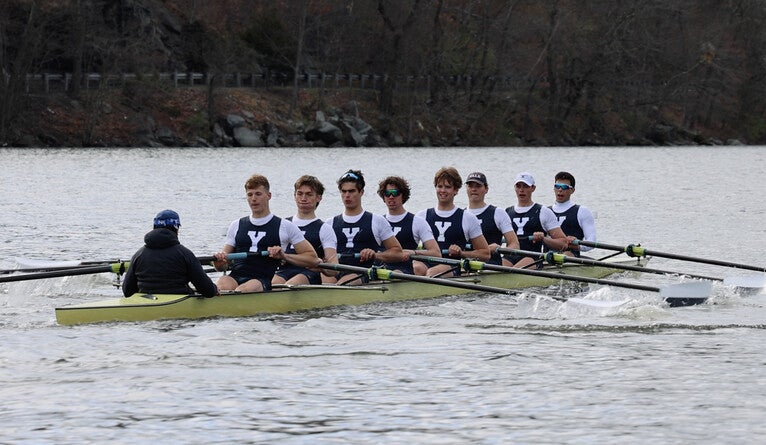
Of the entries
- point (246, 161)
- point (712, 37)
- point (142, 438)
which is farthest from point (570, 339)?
point (712, 37)

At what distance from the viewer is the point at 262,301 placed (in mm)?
13672

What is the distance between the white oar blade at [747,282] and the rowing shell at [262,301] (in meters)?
2.58

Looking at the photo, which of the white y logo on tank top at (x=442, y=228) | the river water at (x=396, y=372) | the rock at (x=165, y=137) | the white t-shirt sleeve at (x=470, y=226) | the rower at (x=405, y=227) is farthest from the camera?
the rock at (x=165, y=137)

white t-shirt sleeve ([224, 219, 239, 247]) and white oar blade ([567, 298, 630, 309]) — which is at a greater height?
white t-shirt sleeve ([224, 219, 239, 247])

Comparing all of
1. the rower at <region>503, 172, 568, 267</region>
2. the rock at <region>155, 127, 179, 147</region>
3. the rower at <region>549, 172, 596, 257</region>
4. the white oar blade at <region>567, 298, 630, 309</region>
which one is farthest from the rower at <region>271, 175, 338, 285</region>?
the rock at <region>155, 127, 179, 147</region>

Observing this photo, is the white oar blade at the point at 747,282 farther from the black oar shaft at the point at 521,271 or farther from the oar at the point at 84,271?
the oar at the point at 84,271

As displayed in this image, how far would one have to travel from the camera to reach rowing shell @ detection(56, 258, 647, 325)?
12625mm

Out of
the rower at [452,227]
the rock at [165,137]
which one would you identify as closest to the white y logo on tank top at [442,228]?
the rower at [452,227]

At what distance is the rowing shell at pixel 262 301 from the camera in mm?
12625

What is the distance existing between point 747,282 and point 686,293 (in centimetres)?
193

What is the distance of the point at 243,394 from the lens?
405 inches

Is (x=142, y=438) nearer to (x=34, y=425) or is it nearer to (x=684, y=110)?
(x=34, y=425)

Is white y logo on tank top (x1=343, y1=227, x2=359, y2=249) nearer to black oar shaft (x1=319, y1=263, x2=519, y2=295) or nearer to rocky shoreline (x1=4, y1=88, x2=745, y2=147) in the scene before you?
black oar shaft (x1=319, y1=263, x2=519, y2=295)

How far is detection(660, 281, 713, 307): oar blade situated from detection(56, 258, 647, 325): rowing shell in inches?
94.0
